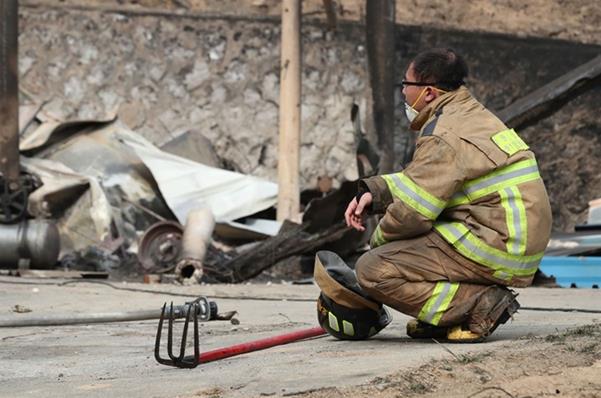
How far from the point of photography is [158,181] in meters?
12.8

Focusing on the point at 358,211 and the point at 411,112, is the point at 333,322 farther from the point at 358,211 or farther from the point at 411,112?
the point at 411,112

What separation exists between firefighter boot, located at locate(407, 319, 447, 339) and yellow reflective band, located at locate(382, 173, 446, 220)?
25.0 inches

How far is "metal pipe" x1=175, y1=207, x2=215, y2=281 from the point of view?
35.6 feet

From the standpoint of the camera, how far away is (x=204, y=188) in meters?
13.0

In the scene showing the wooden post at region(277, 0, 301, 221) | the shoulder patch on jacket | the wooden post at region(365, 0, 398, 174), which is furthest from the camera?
the wooden post at region(365, 0, 398, 174)

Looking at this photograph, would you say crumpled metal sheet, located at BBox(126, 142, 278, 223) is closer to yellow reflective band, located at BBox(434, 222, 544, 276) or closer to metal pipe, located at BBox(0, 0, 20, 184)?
metal pipe, located at BBox(0, 0, 20, 184)

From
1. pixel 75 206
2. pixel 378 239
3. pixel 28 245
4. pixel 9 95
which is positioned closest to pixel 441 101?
pixel 378 239

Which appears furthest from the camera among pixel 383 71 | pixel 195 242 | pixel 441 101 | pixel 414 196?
pixel 383 71

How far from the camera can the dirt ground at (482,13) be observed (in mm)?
15125

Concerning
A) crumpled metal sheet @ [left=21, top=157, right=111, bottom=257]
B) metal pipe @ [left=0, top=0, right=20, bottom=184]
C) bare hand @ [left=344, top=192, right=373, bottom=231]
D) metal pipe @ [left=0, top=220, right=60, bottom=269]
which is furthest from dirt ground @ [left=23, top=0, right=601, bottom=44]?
bare hand @ [left=344, top=192, right=373, bottom=231]

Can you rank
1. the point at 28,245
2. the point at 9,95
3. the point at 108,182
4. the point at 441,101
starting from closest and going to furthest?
1. the point at 441,101
2. the point at 28,245
3. the point at 9,95
4. the point at 108,182

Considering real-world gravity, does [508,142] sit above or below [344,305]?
above

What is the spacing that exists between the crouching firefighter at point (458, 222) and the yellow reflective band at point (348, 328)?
0.24 metres

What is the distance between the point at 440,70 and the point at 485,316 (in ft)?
3.33
